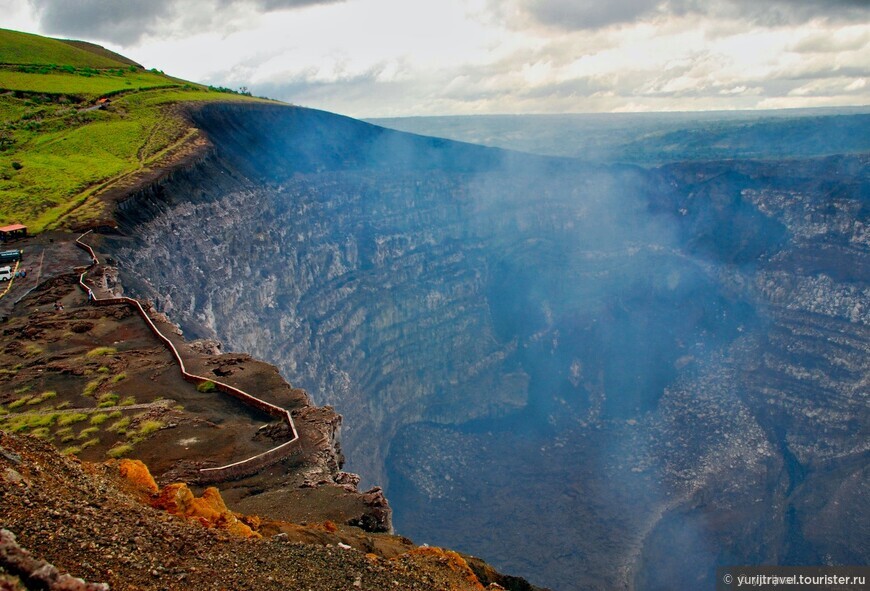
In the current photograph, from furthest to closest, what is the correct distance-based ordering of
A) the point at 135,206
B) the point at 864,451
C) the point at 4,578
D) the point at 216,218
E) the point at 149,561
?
the point at 864,451
the point at 216,218
the point at 135,206
the point at 149,561
the point at 4,578

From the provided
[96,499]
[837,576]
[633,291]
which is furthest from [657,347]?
[96,499]

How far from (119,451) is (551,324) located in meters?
67.7

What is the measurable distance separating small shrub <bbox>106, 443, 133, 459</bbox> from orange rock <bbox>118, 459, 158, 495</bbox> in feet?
18.4

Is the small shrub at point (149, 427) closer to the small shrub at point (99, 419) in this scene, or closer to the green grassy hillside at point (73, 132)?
the small shrub at point (99, 419)

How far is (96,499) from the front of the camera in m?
14.8

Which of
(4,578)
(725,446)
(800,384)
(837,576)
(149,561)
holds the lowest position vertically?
(837,576)

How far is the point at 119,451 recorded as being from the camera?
77.7ft

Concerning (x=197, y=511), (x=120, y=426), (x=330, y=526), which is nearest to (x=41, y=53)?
(x=120, y=426)

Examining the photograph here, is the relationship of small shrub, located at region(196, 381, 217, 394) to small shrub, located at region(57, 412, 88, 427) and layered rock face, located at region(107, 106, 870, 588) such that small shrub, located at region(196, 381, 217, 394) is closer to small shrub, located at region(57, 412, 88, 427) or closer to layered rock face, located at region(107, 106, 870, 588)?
small shrub, located at region(57, 412, 88, 427)

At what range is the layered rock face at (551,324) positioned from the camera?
56.1 meters

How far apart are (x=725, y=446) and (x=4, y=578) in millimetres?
67342

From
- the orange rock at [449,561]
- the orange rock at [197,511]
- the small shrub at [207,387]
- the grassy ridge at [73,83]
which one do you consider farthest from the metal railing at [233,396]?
the grassy ridge at [73,83]

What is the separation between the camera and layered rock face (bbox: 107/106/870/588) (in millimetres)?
56094

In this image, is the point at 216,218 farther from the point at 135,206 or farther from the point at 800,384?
the point at 800,384
